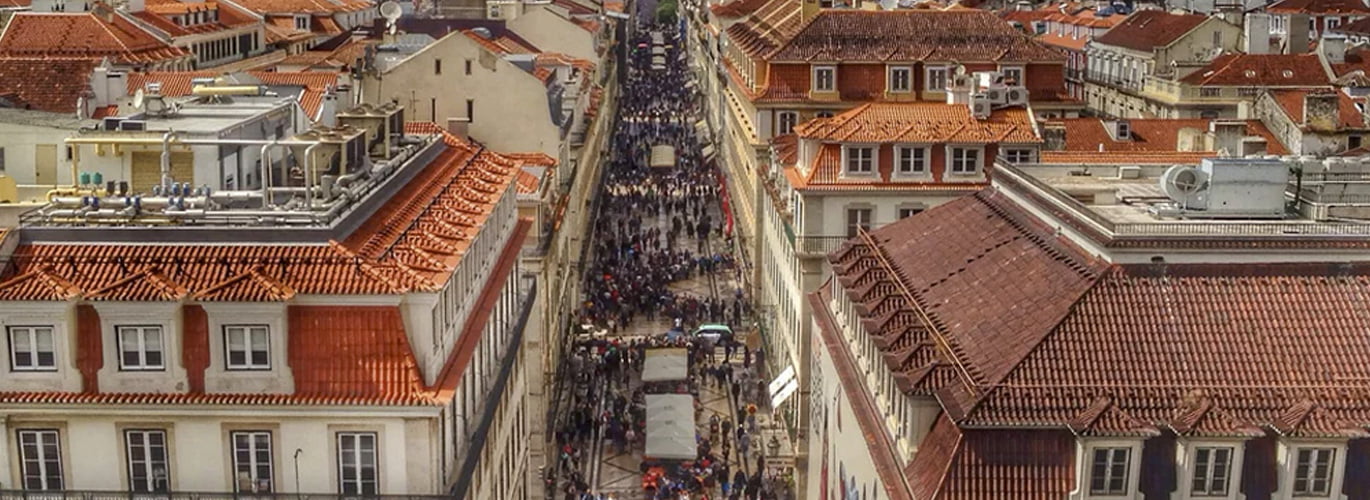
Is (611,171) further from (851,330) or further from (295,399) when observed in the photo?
(295,399)

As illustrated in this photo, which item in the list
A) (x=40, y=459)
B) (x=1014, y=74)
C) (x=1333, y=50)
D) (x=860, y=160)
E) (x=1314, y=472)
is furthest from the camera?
(x=1333, y=50)

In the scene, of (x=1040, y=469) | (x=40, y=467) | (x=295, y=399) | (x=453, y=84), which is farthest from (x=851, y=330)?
(x=453, y=84)

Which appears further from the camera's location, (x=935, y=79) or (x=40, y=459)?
(x=935, y=79)

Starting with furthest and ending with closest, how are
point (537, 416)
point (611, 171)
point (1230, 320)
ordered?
point (611, 171) → point (537, 416) → point (1230, 320)

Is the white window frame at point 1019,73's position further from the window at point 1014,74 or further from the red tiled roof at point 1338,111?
the red tiled roof at point 1338,111

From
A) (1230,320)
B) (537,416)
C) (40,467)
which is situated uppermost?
(1230,320)

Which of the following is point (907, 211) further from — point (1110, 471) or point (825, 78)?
point (1110, 471)

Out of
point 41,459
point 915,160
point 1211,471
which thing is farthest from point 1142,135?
point 41,459

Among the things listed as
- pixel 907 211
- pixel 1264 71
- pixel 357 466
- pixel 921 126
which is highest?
pixel 1264 71
